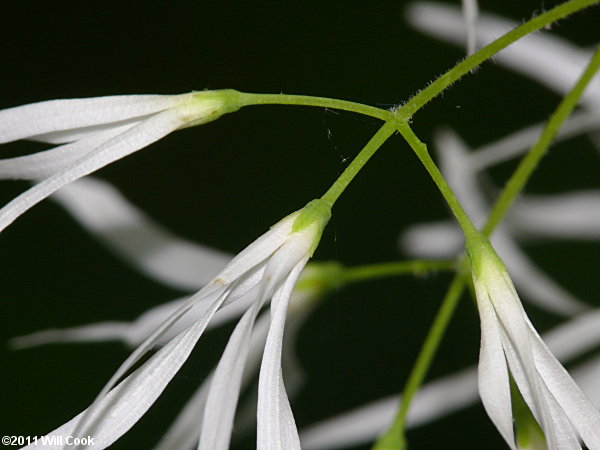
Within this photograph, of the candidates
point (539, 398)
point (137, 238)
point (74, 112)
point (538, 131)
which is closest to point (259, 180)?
point (137, 238)

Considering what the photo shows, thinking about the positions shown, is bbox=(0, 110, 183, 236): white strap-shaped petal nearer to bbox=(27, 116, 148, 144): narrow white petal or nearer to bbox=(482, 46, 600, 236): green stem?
bbox=(27, 116, 148, 144): narrow white petal

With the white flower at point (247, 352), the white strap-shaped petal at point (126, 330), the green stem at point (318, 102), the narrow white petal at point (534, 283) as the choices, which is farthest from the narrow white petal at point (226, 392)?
the narrow white petal at point (534, 283)

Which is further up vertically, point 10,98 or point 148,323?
point 10,98

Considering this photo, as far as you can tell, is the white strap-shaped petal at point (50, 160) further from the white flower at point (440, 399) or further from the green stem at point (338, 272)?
the white flower at point (440, 399)

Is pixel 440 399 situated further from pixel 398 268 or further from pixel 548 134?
pixel 548 134

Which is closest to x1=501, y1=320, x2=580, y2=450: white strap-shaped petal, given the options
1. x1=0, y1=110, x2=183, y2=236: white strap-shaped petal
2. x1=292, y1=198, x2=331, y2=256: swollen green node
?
x1=292, y1=198, x2=331, y2=256: swollen green node

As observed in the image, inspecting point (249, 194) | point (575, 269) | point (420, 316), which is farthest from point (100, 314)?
point (575, 269)

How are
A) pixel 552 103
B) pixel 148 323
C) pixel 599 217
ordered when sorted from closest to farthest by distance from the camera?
pixel 148 323, pixel 599 217, pixel 552 103

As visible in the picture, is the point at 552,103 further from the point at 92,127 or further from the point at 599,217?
the point at 92,127
